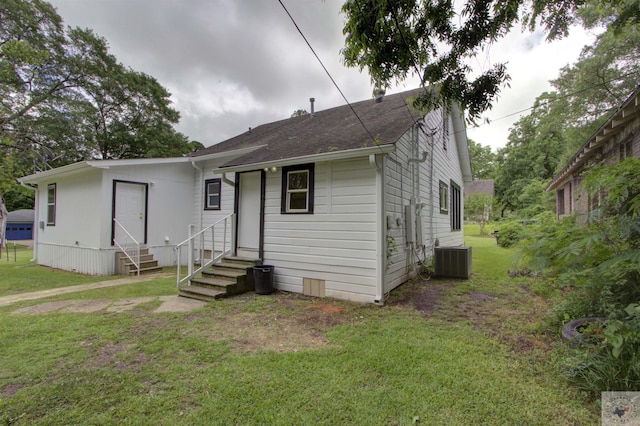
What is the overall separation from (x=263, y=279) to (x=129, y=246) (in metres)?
5.72

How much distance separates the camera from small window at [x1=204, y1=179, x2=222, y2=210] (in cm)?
1002

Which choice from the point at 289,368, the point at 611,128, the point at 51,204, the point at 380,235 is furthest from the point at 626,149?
the point at 51,204

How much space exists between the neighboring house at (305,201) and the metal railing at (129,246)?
A: 239mm

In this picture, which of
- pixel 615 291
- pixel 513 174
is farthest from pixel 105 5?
pixel 513 174

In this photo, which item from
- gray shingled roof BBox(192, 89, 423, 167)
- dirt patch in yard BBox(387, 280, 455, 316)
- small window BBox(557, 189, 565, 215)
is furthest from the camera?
small window BBox(557, 189, 565, 215)

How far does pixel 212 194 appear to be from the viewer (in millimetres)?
10234

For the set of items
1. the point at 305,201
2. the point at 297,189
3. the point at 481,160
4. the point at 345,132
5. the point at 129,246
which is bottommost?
the point at 129,246

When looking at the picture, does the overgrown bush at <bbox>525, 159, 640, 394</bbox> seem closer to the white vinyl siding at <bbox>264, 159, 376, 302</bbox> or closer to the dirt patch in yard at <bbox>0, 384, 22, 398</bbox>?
the white vinyl siding at <bbox>264, 159, 376, 302</bbox>

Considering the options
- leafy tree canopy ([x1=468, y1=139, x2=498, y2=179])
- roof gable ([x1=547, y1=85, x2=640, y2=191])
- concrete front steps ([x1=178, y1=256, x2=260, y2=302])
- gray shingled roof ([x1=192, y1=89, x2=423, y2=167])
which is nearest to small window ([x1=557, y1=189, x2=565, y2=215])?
roof gable ([x1=547, y1=85, x2=640, y2=191])

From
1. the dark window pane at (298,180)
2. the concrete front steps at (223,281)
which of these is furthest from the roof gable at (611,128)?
the concrete front steps at (223,281)

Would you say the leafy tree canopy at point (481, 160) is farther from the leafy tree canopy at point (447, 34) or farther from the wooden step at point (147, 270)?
the wooden step at point (147, 270)

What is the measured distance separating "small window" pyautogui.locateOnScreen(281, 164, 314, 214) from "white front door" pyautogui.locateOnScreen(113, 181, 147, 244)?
588 centimetres

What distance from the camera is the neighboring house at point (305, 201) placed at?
18.4 ft

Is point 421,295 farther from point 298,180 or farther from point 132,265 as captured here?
point 132,265
